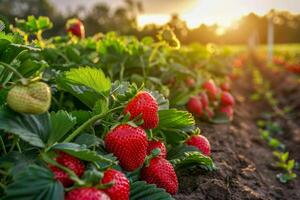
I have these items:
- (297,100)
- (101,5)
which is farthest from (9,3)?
(297,100)

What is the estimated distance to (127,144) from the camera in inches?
86.6

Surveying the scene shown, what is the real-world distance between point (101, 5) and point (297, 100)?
4126cm

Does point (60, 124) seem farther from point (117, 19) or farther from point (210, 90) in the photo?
point (117, 19)

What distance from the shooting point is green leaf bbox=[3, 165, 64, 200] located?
69.1 inches

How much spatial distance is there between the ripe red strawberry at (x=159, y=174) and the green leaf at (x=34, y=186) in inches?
25.8

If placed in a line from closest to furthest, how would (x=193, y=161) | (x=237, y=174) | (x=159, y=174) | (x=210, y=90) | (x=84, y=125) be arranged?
1. (x=84, y=125)
2. (x=159, y=174)
3. (x=193, y=161)
4. (x=237, y=174)
5. (x=210, y=90)

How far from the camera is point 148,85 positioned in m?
4.31

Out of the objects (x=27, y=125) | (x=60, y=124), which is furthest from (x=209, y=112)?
(x=27, y=125)

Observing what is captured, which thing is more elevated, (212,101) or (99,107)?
(99,107)

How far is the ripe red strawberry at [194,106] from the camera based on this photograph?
16.7 feet

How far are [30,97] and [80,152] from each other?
0.78 feet

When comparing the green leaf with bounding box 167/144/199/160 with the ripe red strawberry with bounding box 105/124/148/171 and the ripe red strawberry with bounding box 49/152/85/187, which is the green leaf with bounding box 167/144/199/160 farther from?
the ripe red strawberry with bounding box 49/152/85/187

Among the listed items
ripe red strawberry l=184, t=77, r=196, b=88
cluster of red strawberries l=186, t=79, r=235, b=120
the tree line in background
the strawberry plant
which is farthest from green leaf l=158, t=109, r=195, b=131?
the tree line in background

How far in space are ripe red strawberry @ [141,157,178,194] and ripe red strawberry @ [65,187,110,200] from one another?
0.62 metres
